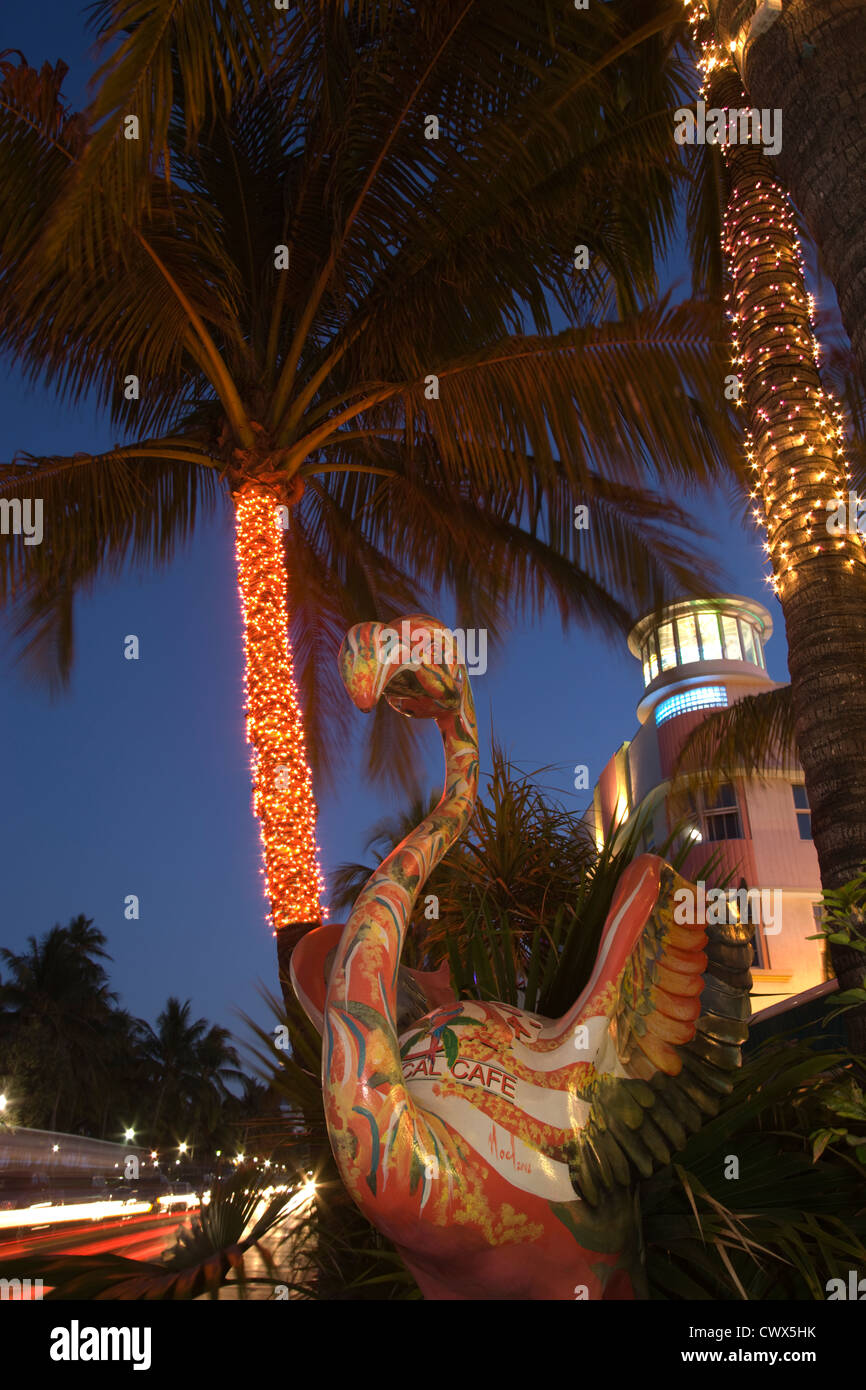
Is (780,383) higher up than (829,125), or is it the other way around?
(780,383)

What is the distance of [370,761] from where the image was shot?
10359mm

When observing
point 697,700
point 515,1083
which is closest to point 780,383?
point 515,1083

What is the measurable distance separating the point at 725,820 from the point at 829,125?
22851mm

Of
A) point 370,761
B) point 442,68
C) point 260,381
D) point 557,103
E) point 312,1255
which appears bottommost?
point 312,1255

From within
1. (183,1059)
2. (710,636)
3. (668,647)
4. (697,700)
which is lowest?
(183,1059)

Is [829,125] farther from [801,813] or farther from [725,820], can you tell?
[801,813]

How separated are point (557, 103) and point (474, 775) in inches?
173

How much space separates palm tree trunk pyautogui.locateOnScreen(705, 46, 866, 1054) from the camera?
3.35 meters

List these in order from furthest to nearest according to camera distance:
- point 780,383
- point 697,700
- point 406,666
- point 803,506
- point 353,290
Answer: point 697,700 → point 353,290 → point 780,383 → point 803,506 → point 406,666

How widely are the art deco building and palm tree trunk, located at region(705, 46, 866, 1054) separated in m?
16.6

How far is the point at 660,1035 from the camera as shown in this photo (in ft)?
6.56
